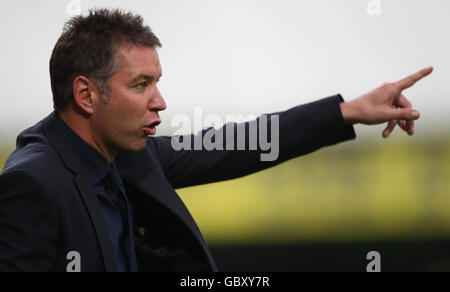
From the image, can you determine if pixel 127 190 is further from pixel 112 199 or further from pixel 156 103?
pixel 156 103

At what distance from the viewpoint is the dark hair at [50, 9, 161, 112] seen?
125 centimetres

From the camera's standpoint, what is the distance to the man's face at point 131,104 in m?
1.25

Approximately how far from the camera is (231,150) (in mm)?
1448

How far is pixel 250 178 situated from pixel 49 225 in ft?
6.25

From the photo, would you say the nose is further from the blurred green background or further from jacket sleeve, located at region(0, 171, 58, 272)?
the blurred green background

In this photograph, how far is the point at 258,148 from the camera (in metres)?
1.41

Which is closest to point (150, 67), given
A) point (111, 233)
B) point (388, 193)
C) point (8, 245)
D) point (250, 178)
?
point (111, 233)

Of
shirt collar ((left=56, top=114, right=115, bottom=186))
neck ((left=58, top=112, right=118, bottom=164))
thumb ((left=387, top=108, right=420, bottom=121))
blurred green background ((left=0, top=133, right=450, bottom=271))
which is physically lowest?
shirt collar ((left=56, top=114, right=115, bottom=186))

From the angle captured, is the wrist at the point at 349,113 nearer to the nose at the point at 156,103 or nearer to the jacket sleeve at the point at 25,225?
the nose at the point at 156,103

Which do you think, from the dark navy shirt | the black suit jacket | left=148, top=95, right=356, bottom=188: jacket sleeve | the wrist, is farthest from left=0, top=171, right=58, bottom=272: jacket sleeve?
the wrist


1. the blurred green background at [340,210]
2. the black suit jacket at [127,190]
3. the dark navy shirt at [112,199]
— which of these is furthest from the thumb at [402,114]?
the blurred green background at [340,210]

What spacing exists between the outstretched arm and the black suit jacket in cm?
5

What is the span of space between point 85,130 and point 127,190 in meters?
0.17

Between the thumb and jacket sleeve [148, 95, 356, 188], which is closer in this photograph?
the thumb
